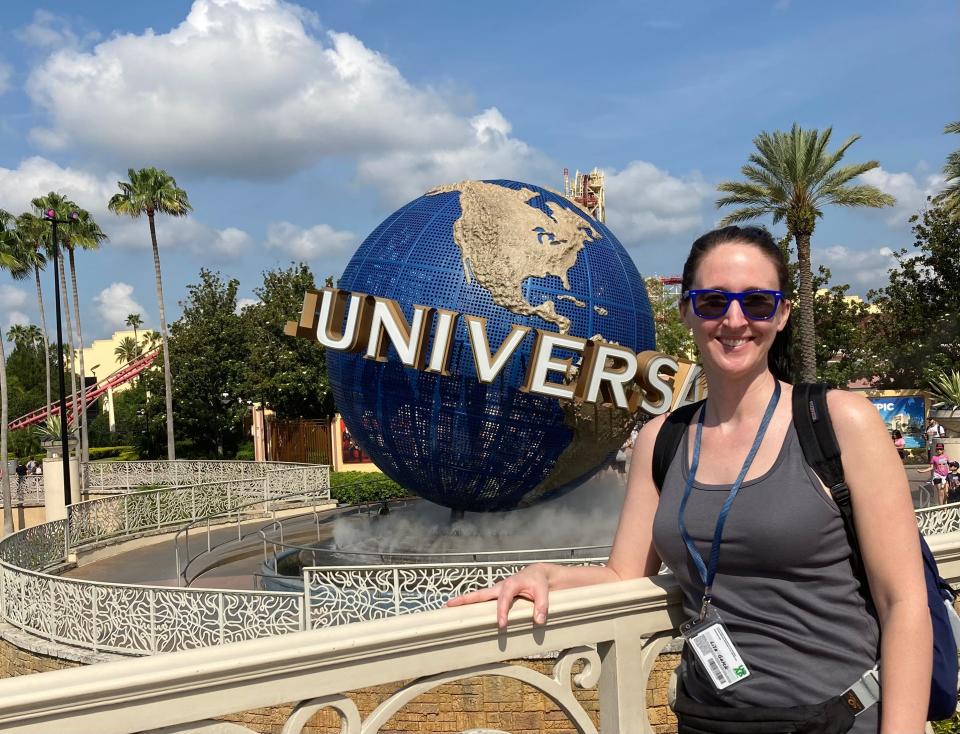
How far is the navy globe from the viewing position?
940cm

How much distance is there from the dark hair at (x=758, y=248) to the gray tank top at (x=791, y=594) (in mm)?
367

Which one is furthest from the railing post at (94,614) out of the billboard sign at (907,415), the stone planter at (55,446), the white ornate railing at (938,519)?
the billboard sign at (907,415)

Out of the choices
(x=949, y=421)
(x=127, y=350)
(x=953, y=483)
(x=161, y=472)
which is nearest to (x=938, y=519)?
(x=953, y=483)

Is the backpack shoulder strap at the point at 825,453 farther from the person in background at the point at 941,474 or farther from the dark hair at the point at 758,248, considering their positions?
the person in background at the point at 941,474

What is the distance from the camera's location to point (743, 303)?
2041 mm

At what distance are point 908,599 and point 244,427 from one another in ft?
137

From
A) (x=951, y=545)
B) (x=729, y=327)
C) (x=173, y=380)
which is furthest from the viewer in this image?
(x=173, y=380)

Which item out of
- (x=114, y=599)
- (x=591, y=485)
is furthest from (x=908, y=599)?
(x=591, y=485)

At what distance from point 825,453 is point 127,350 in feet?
246

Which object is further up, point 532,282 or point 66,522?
point 532,282

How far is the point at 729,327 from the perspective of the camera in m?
2.05

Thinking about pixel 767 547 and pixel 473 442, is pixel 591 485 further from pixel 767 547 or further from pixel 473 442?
pixel 767 547

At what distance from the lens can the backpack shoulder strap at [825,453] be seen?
5.92 ft

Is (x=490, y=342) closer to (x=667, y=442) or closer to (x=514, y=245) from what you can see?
(x=514, y=245)
